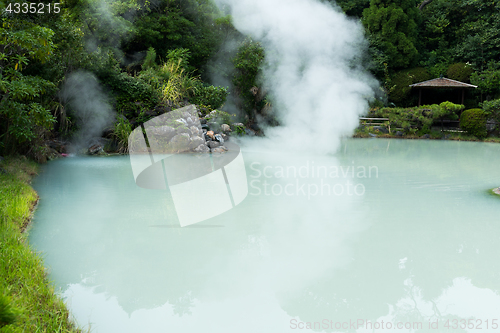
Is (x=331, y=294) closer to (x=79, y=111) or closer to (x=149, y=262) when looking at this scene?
(x=149, y=262)

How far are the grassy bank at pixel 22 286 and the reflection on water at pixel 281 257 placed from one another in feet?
0.53

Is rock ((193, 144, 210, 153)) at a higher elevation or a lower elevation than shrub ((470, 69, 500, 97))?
lower

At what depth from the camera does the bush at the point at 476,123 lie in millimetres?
14617

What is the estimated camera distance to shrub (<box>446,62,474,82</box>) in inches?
719

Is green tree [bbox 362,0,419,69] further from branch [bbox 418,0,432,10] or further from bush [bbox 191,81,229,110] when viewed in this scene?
bush [bbox 191,81,229,110]

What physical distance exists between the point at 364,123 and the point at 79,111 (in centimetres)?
1135

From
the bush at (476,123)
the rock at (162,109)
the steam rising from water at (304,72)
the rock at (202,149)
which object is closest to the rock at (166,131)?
the rock at (202,149)

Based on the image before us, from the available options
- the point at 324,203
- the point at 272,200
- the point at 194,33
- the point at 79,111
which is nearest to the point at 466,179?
the point at 324,203

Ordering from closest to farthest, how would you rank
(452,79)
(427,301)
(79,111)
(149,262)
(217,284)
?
(427,301) < (217,284) < (149,262) < (79,111) < (452,79)

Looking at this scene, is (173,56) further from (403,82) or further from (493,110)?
(493,110)

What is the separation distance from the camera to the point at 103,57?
34.2ft

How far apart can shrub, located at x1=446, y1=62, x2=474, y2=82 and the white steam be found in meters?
16.4

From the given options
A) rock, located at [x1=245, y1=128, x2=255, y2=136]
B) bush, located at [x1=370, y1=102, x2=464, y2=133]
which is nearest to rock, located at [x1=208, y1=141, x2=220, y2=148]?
rock, located at [x1=245, y1=128, x2=255, y2=136]

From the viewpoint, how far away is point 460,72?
18391 millimetres
